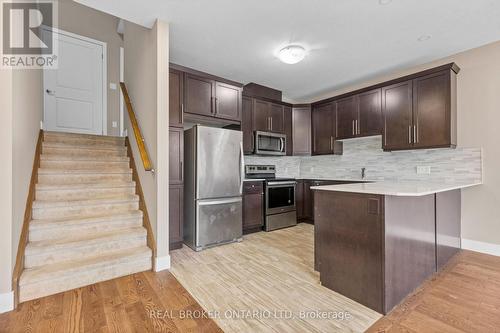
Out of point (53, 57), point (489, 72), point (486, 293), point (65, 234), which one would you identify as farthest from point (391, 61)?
point (53, 57)

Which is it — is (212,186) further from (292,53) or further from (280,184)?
(292,53)

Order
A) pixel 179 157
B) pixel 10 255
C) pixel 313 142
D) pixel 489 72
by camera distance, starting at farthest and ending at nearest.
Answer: pixel 313 142 → pixel 179 157 → pixel 489 72 → pixel 10 255

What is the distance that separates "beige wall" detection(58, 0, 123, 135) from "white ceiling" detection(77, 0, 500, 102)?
1950 mm

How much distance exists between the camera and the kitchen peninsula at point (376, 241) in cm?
174

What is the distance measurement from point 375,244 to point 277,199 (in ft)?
Result: 8.15

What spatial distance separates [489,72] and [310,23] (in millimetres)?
2445

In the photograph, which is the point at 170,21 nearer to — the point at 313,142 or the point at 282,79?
the point at 282,79

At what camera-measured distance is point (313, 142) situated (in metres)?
4.74

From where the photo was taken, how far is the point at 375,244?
1.76 meters

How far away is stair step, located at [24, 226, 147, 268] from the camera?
2.17 m

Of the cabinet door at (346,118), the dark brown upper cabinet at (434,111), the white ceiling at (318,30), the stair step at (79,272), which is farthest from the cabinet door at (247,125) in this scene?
the dark brown upper cabinet at (434,111)

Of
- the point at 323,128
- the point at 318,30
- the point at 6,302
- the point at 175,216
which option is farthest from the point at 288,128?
the point at 6,302

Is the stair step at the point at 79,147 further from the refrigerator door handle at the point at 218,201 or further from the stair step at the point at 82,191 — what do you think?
the refrigerator door handle at the point at 218,201

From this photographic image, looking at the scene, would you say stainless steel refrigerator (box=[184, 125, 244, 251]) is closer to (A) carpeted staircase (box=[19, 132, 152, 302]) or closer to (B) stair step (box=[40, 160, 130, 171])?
(A) carpeted staircase (box=[19, 132, 152, 302])
